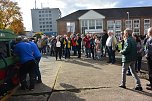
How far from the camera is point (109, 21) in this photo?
71.4 metres

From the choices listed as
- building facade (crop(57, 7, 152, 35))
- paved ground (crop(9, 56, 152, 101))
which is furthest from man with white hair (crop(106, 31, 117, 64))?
building facade (crop(57, 7, 152, 35))

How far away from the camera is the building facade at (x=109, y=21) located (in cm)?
7088

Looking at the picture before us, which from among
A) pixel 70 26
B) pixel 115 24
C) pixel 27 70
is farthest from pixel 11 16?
pixel 27 70

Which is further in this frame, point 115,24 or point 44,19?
point 44,19

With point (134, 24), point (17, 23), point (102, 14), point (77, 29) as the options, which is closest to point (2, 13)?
point (17, 23)

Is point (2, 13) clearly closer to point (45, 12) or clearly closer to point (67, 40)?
point (67, 40)

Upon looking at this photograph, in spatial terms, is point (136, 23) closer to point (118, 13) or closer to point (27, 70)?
point (118, 13)

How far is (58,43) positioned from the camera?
18.0 meters

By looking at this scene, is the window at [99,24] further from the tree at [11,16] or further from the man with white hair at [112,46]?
the man with white hair at [112,46]

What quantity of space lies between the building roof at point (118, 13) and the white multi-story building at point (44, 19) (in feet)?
138

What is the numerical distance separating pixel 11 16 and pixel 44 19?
60.1 m

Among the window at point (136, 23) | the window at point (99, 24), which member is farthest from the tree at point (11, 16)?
the window at point (136, 23)

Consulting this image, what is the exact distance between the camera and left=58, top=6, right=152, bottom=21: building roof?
71.1 meters

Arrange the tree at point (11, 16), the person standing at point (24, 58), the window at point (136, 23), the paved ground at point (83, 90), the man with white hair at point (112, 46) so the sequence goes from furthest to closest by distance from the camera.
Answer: the window at point (136, 23), the tree at point (11, 16), the man with white hair at point (112, 46), the person standing at point (24, 58), the paved ground at point (83, 90)
